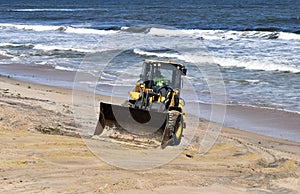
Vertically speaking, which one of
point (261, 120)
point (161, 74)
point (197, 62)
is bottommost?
point (261, 120)

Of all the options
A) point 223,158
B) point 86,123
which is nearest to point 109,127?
point 86,123

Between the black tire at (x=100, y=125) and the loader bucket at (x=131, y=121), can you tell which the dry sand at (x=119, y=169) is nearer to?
the black tire at (x=100, y=125)

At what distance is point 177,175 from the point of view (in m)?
7.76

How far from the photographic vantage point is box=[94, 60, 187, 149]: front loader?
9281mm

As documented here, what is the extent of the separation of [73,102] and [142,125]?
4546 mm

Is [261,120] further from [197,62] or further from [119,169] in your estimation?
[197,62]

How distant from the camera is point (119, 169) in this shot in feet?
25.7

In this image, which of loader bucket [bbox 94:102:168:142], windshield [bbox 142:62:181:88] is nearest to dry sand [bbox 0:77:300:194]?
loader bucket [bbox 94:102:168:142]

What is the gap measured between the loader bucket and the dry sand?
0.53 metres

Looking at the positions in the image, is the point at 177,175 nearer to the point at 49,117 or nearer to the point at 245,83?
the point at 49,117

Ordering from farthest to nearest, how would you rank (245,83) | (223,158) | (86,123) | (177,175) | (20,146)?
(245,83), (86,123), (223,158), (20,146), (177,175)

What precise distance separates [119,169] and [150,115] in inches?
65.5

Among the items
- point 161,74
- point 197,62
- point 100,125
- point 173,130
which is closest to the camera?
point 173,130

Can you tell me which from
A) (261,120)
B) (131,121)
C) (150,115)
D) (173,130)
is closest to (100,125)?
(131,121)
